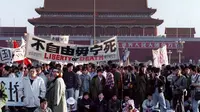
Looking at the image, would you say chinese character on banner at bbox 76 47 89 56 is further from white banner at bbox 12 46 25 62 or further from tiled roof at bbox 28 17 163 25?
tiled roof at bbox 28 17 163 25

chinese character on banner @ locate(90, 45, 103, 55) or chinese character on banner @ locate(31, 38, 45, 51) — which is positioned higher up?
chinese character on banner @ locate(31, 38, 45, 51)

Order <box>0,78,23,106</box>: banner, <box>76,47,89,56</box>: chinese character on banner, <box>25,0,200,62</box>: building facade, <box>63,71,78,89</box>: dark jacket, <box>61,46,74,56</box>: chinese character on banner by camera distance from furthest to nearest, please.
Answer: <box>25,0,200,62</box>: building facade, <box>76,47,89,56</box>: chinese character on banner, <box>61,46,74,56</box>: chinese character on banner, <box>63,71,78,89</box>: dark jacket, <box>0,78,23,106</box>: banner

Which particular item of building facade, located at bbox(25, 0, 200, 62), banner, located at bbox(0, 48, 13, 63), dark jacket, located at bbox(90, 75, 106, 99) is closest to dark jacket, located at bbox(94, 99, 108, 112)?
dark jacket, located at bbox(90, 75, 106, 99)

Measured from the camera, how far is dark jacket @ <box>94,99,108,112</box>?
11.7m

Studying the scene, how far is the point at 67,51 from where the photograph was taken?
12.7 meters

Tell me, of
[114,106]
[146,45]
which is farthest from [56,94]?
[146,45]

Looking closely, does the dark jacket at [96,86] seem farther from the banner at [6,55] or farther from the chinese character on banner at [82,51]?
the banner at [6,55]

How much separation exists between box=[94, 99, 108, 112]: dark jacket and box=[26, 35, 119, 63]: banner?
143 cm

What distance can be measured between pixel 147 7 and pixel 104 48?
3988 centimetres

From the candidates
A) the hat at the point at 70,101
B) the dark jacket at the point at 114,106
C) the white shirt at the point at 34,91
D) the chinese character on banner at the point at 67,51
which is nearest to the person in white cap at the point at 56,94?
the white shirt at the point at 34,91

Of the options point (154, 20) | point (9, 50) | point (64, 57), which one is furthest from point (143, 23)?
point (64, 57)

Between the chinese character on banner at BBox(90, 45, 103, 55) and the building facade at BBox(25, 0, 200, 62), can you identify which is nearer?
the chinese character on banner at BBox(90, 45, 103, 55)

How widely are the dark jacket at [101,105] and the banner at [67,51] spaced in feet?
4.69

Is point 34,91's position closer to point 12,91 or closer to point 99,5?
point 12,91
